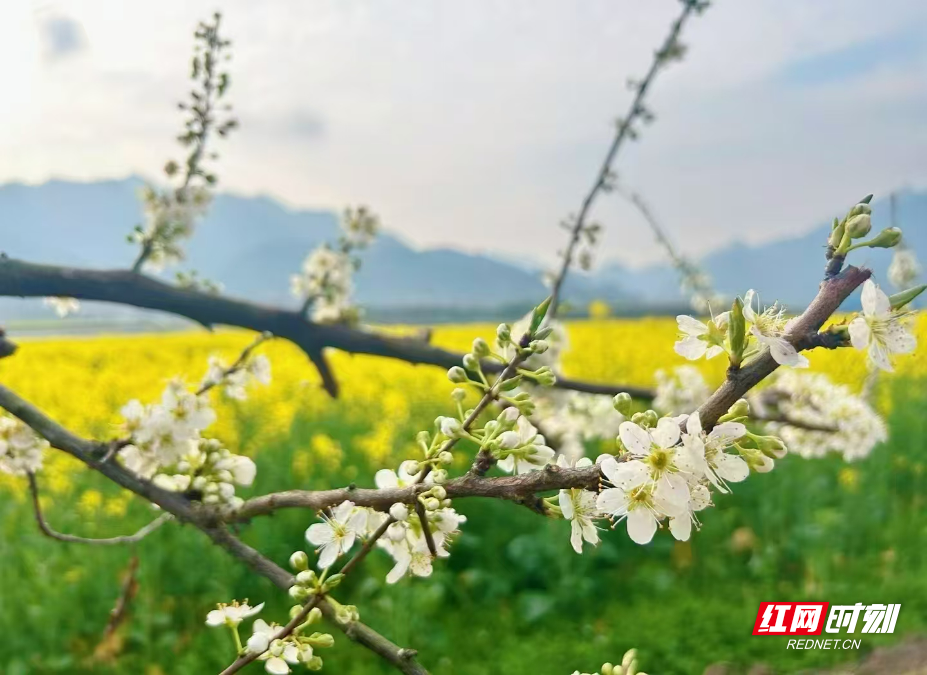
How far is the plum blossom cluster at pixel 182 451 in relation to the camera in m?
0.82

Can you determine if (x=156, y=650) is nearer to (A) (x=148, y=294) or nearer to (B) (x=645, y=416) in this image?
(A) (x=148, y=294)

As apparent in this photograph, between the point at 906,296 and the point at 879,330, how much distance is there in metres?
0.03

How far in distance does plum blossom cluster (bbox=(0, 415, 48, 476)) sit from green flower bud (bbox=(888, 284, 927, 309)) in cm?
97

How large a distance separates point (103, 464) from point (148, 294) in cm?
47

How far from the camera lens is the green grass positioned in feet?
6.08

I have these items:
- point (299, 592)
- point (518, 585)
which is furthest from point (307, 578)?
point (518, 585)

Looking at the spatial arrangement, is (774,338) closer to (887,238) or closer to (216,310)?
(887,238)

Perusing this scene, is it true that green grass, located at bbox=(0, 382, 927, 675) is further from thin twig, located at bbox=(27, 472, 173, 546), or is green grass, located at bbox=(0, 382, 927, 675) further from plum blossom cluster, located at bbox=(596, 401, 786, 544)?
plum blossom cluster, located at bbox=(596, 401, 786, 544)

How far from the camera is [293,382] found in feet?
13.2

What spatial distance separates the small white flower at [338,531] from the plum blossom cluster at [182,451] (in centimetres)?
18

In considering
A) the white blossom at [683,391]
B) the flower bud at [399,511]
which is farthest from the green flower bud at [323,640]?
the white blossom at [683,391]

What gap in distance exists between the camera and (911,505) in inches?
122

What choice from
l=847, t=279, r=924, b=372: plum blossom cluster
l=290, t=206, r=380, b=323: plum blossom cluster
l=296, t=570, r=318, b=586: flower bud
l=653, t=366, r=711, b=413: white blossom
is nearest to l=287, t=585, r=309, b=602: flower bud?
l=296, t=570, r=318, b=586: flower bud
